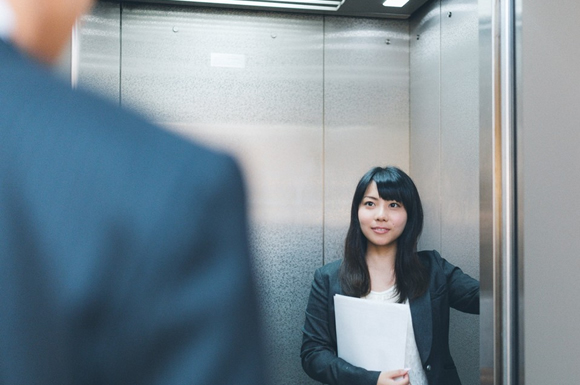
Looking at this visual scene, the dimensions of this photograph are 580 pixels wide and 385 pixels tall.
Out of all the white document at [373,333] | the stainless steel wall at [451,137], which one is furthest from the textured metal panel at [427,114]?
the white document at [373,333]

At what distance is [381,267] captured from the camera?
2.17 meters

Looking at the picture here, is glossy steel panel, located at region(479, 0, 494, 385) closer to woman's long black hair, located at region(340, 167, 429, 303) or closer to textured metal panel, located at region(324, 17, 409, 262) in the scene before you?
woman's long black hair, located at region(340, 167, 429, 303)

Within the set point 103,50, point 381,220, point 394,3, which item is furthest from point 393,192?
point 103,50

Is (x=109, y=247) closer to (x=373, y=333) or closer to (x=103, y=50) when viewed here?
(x=373, y=333)

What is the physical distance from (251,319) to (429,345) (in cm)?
174

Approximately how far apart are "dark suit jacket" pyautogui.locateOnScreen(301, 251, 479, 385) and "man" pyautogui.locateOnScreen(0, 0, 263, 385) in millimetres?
1648

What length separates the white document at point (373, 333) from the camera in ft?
6.48

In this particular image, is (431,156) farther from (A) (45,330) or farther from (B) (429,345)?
(A) (45,330)

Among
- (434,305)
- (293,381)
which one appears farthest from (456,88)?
(293,381)

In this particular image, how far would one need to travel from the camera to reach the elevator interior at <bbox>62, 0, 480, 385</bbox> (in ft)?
9.12

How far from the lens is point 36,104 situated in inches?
14.1

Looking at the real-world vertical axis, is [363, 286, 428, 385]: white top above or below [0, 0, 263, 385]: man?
below

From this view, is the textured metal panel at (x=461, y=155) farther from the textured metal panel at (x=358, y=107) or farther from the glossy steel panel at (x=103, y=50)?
the glossy steel panel at (x=103, y=50)

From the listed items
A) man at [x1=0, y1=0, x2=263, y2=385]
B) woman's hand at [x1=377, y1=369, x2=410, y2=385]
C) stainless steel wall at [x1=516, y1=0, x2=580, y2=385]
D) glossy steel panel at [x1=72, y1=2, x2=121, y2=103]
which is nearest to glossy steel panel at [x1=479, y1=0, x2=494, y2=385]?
stainless steel wall at [x1=516, y1=0, x2=580, y2=385]
